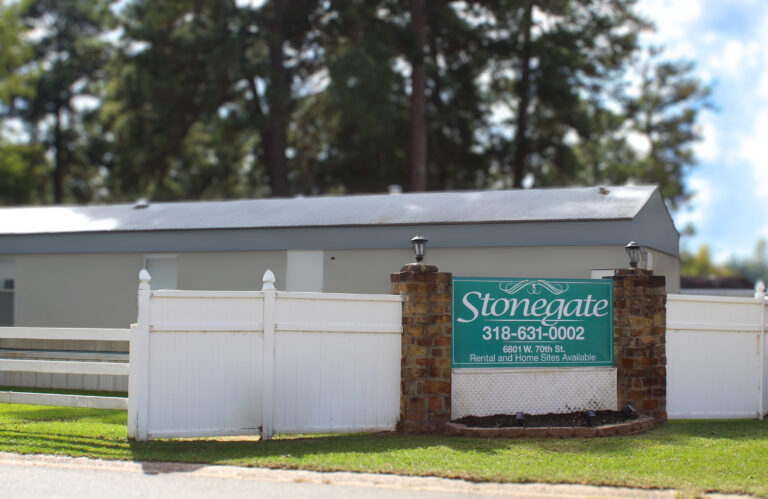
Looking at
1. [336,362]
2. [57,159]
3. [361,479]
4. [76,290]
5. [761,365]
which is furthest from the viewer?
[57,159]

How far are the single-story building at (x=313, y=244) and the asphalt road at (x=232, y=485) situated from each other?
782 cm

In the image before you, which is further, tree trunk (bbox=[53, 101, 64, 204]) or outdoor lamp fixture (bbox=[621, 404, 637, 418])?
tree trunk (bbox=[53, 101, 64, 204])

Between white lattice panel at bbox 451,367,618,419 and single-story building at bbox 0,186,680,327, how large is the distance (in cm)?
440

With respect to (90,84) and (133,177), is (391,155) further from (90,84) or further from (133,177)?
(90,84)

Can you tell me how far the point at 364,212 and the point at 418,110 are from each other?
49.0 ft

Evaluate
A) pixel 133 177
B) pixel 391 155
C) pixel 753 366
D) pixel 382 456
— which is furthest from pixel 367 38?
pixel 382 456

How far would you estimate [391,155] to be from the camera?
109 feet

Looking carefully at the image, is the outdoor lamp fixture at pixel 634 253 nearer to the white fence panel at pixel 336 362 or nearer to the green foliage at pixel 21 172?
the white fence panel at pixel 336 362

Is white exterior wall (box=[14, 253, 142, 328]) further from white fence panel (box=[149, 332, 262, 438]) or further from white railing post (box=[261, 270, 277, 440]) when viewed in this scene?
white railing post (box=[261, 270, 277, 440])

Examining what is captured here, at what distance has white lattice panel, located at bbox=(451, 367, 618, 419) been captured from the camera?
31.5 feet

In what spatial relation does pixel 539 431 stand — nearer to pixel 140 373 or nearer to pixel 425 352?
pixel 425 352

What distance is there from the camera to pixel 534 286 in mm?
9906

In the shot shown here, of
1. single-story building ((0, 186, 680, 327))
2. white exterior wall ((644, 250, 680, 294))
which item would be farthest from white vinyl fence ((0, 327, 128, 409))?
white exterior wall ((644, 250, 680, 294))

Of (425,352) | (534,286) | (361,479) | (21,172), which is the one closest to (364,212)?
(534,286)
